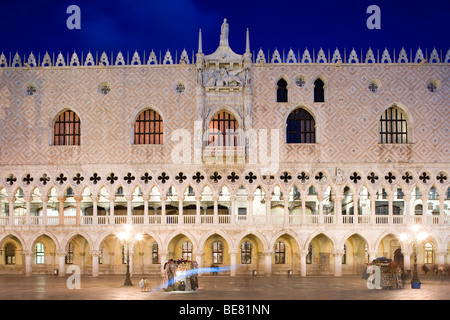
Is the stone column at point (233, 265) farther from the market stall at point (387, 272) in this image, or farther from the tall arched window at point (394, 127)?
the market stall at point (387, 272)

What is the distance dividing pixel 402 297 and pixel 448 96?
1589 cm

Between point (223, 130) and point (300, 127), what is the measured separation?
159 inches

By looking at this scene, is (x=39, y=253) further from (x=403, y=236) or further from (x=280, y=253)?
(x=403, y=236)

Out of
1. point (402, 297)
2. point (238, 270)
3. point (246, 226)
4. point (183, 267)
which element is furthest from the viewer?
point (238, 270)

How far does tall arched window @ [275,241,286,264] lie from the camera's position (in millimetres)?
33875

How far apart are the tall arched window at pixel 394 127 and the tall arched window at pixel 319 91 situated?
3.33 meters

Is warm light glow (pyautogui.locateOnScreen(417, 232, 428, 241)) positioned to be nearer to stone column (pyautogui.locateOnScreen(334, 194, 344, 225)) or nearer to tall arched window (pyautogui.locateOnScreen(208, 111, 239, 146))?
stone column (pyautogui.locateOnScreen(334, 194, 344, 225))

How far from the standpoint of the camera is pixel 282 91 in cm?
3164

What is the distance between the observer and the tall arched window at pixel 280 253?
33875 mm

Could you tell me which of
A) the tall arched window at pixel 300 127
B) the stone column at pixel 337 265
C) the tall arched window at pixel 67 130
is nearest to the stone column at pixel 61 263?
the tall arched window at pixel 67 130
